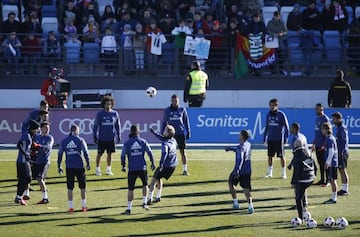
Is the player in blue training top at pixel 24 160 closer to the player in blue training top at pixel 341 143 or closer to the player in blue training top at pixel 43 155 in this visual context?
the player in blue training top at pixel 43 155

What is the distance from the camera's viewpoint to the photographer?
31.6m

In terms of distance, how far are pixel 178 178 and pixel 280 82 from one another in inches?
406

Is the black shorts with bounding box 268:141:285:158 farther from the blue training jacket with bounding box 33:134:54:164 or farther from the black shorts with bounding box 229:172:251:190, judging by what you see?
the blue training jacket with bounding box 33:134:54:164

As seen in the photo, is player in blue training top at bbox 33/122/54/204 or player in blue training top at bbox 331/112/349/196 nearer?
player in blue training top at bbox 33/122/54/204

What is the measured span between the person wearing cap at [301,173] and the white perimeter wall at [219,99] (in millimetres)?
14916

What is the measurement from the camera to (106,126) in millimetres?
26359

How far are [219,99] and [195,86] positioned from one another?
4.79m

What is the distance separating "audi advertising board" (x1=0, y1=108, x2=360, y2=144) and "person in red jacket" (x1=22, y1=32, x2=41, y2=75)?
3706mm

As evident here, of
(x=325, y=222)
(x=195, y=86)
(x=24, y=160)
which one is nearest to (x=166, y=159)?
(x=24, y=160)

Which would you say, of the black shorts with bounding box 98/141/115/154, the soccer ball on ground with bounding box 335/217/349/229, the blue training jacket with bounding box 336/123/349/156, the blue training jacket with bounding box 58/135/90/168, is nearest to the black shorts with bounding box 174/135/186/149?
the black shorts with bounding box 98/141/115/154

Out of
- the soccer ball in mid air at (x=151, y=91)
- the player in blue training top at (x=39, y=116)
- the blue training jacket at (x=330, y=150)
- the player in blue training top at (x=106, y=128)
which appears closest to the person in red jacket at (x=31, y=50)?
the soccer ball in mid air at (x=151, y=91)

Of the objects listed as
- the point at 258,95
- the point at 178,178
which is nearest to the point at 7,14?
Answer: the point at 258,95

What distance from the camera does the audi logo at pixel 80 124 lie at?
102ft

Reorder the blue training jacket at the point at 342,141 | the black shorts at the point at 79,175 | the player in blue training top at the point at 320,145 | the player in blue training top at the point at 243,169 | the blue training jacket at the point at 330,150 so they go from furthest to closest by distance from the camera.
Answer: the player in blue training top at the point at 320,145, the blue training jacket at the point at 342,141, the blue training jacket at the point at 330,150, the black shorts at the point at 79,175, the player in blue training top at the point at 243,169
